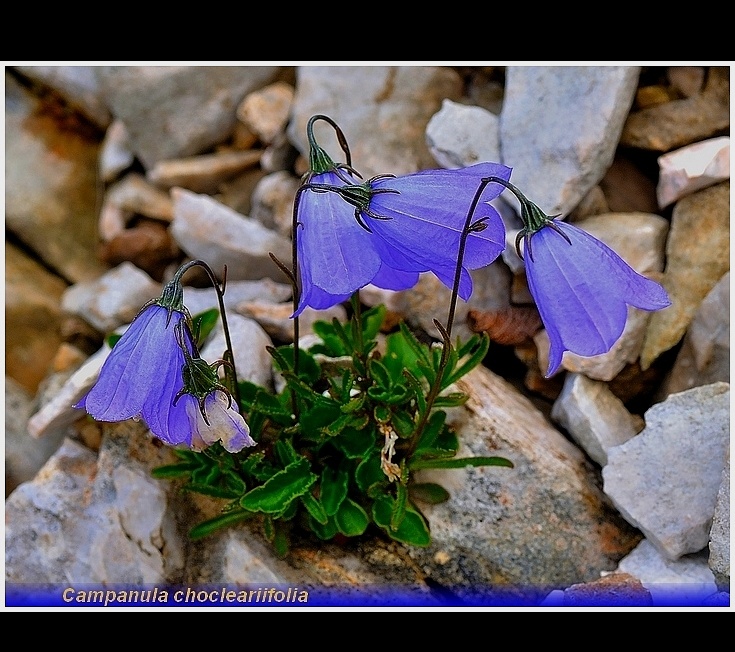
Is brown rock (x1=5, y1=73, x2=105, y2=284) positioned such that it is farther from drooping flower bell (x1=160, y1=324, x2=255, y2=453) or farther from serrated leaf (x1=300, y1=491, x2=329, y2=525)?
drooping flower bell (x1=160, y1=324, x2=255, y2=453)

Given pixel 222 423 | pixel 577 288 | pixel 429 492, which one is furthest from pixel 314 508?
pixel 577 288

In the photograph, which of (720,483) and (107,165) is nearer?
(720,483)

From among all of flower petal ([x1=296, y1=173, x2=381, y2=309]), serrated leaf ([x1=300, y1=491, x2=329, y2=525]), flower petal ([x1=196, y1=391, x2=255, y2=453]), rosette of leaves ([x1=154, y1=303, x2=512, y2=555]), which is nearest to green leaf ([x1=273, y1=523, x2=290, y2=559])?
rosette of leaves ([x1=154, y1=303, x2=512, y2=555])

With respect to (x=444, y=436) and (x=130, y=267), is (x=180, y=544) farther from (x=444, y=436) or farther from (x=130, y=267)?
(x=130, y=267)

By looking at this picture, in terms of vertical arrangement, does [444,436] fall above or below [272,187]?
below

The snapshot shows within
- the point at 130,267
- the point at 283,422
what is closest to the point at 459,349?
the point at 283,422

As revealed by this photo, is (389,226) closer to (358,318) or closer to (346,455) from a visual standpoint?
(358,318)
